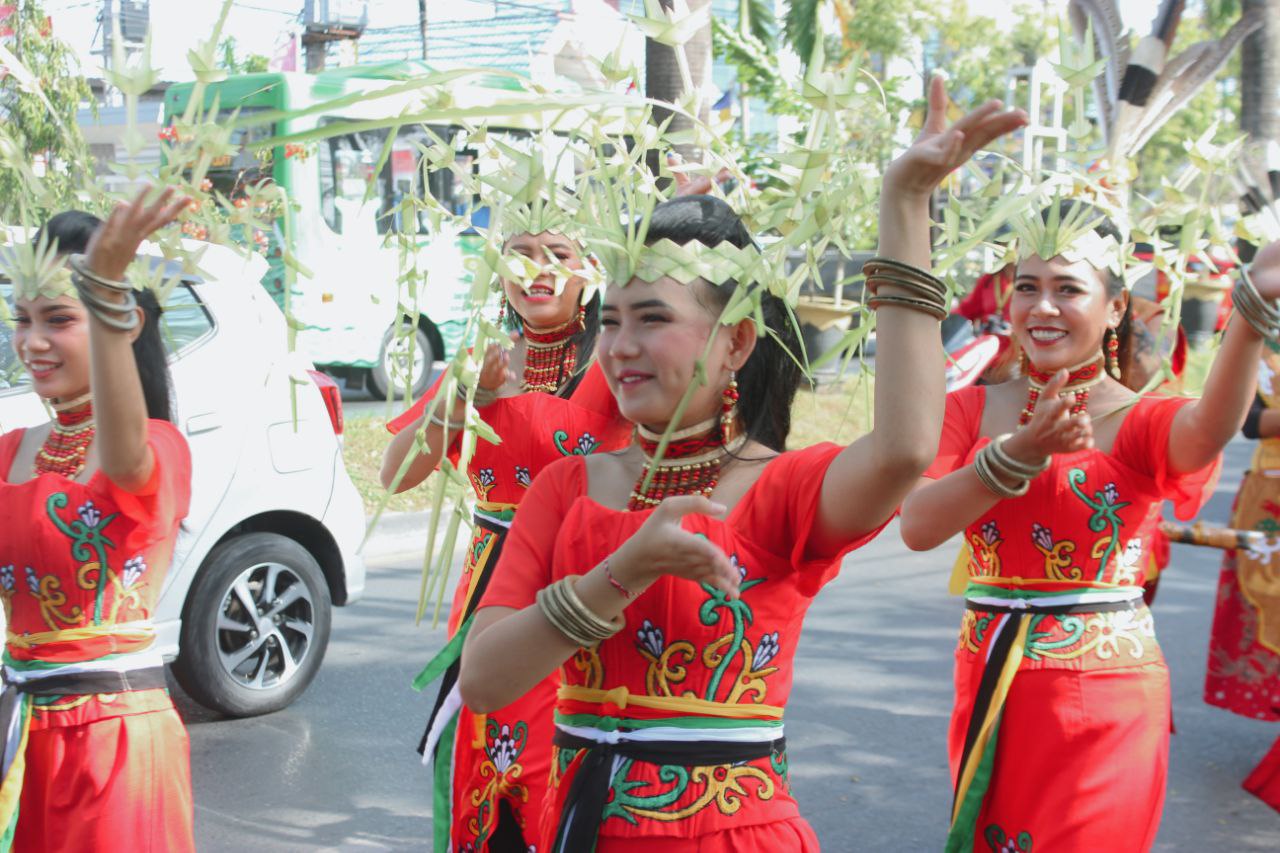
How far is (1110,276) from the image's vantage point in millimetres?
3311

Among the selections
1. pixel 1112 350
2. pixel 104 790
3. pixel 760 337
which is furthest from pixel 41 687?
pixel 1112 350

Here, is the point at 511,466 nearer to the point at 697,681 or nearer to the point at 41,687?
the point at 41,687

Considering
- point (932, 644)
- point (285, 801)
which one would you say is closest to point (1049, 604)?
point (285, 801)

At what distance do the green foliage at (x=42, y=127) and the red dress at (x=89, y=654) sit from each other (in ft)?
1.76

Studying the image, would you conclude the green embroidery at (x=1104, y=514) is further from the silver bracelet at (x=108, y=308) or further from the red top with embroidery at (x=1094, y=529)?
the silver bracelet at (x=108, y=308)

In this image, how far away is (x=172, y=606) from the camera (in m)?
5.23

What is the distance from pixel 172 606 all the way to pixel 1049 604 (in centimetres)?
329

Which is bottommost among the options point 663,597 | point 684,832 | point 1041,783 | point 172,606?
point 172,606

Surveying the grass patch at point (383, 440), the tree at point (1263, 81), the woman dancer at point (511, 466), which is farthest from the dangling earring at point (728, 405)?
the tree at point (1263, 81)

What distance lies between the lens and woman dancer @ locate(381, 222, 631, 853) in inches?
128

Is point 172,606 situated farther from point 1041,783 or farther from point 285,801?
point 1041,783

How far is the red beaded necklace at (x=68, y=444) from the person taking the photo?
2990 millimetres

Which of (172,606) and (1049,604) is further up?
(1049,604)

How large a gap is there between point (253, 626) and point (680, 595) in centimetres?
373
